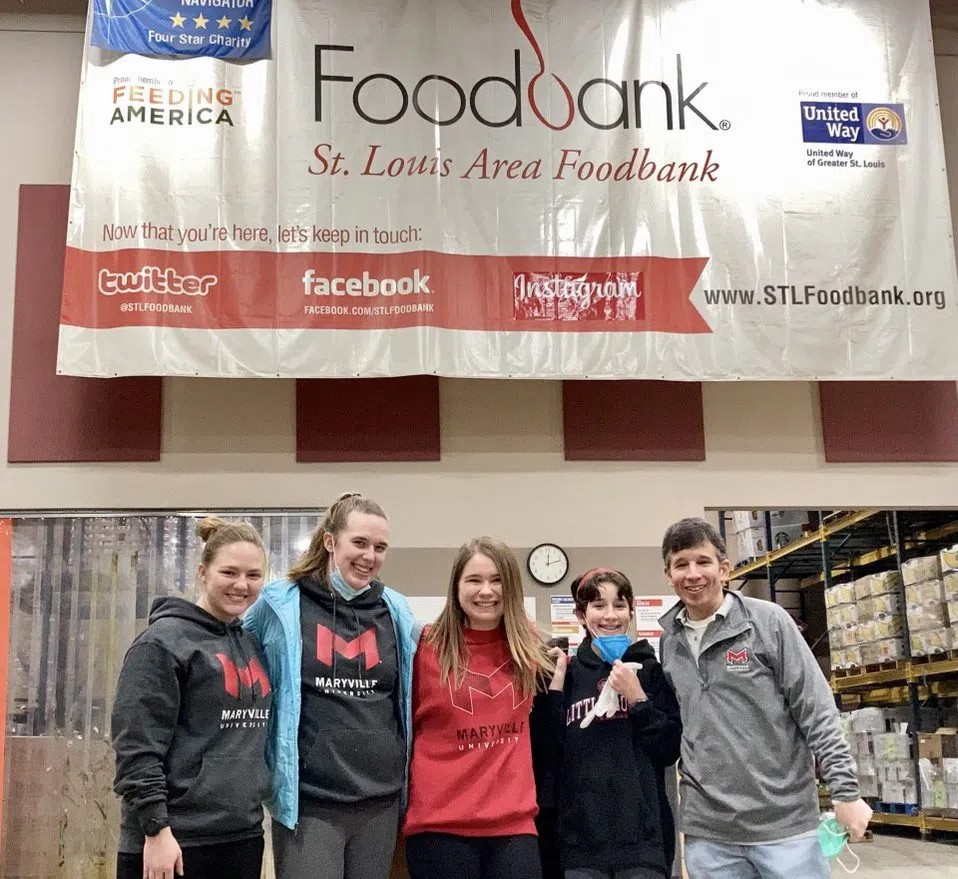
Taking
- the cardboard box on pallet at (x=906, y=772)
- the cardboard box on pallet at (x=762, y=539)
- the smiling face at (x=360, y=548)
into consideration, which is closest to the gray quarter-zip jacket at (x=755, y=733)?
the smiling face at (x=360, y=548)

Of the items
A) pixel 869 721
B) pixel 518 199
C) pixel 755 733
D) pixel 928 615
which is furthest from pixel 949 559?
pixel 755 733

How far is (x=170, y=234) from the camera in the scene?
541cm

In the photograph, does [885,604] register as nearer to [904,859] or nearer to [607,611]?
[904,859]

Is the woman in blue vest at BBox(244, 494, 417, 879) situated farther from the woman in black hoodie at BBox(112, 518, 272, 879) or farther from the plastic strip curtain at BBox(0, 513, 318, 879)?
the plastic strip curtain at BBox(0, 513, 318, 879)

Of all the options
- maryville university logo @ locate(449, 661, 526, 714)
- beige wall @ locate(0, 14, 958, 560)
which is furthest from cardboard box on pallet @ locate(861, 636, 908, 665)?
maryville university logo @ locate(449, 661, 526, 714)

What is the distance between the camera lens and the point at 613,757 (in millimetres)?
2957

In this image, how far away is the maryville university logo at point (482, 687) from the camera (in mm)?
2945

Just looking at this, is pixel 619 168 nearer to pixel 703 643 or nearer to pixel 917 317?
pixel 917 317

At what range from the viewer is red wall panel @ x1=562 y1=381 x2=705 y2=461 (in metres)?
5.86

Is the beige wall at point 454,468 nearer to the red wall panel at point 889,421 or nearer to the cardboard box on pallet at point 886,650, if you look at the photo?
the red wall panel at point 889,421

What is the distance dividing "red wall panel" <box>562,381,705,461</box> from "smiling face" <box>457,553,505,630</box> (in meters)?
2.87

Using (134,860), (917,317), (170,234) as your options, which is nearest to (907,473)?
A: (917,317)

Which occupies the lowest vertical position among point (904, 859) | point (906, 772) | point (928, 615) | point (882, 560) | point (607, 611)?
point (904, 859)

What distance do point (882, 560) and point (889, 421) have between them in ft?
12.5
